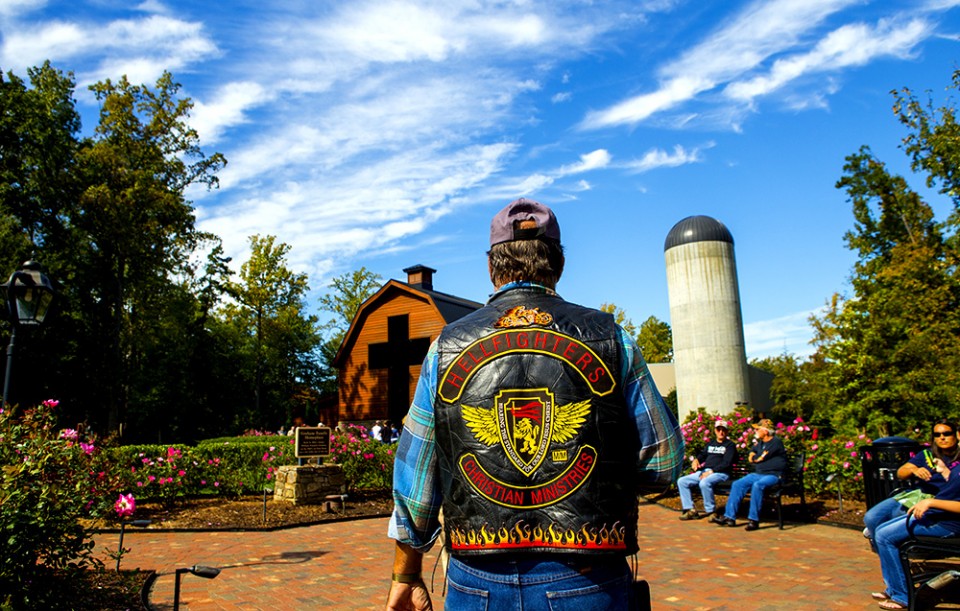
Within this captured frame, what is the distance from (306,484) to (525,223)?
11256 millimetres

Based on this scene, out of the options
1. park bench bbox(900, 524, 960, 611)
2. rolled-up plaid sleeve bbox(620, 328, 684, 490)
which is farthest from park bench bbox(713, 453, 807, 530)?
rolled-up plaid sleeve bbox(620, 328, 684, 490)

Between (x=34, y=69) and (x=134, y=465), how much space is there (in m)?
26.9

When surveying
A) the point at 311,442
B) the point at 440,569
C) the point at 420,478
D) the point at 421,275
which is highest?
the point at 421,275

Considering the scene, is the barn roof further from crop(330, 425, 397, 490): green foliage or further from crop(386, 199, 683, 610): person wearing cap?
crop(386, 199, 683, 610): person wearing cap

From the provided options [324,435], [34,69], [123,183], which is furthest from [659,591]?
[34,69]

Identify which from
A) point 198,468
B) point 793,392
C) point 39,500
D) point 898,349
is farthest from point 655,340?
point 39,500

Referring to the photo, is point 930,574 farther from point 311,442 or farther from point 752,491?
point 311,442

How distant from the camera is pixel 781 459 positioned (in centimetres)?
951

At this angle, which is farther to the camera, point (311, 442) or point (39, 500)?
point (311, 442)

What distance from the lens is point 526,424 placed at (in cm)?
193

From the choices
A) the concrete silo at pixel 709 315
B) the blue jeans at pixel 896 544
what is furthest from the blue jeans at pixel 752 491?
the concrete silo at pixel 709 315

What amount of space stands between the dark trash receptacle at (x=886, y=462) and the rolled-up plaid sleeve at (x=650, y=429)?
267 inches

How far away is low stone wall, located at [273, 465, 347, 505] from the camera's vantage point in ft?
40.1

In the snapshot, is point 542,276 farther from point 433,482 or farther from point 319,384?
point 319,384
